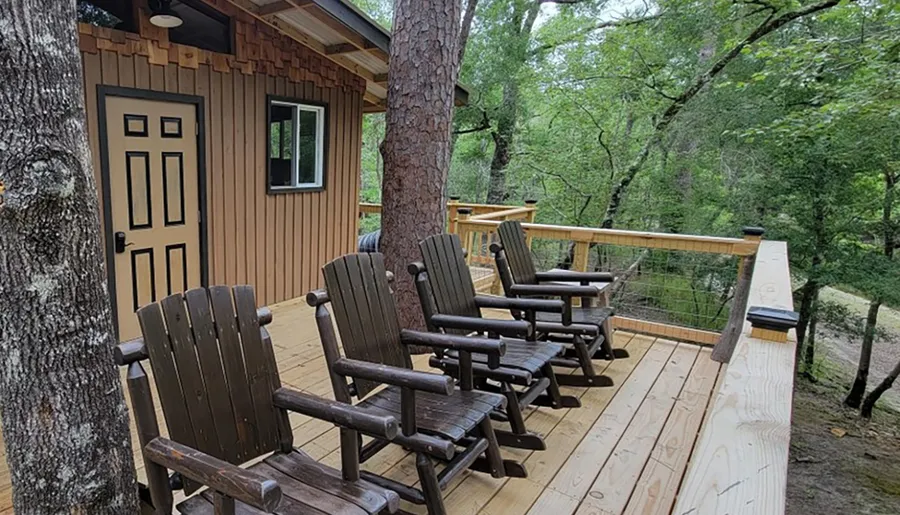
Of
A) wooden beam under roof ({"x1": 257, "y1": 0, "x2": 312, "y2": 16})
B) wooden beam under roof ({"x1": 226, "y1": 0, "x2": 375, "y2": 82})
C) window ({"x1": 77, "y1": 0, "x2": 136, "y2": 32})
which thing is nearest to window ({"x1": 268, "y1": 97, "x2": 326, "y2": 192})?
wooden beam under roof ({"x1": 226, "y1": 0, "x2": 375, "y2": 82})

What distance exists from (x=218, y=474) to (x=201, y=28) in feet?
13.4

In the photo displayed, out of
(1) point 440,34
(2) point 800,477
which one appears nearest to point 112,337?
(1) point 440,34

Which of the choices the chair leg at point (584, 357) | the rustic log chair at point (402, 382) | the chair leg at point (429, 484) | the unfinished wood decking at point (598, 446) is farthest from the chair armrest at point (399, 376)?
the chair leg at point (584, 357)

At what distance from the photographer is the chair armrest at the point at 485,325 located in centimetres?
247

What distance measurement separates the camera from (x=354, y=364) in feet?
6.37

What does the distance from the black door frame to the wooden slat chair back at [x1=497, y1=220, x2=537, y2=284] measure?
2530 mm

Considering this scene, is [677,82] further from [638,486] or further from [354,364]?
[354,364]

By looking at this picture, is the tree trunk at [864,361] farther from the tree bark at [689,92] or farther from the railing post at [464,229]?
the railing post at [464,229]

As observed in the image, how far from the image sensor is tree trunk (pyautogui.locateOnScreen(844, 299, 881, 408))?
673 centimetres

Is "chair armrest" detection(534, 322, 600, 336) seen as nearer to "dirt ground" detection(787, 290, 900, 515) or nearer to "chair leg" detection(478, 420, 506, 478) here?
"chair leg" detection(478, 420, 506, 478)

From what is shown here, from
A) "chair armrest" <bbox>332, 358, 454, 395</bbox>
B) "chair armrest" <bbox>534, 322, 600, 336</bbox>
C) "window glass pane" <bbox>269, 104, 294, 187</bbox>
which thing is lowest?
"chair armrest" <bbox>534, 322, 600, 336</bbox>

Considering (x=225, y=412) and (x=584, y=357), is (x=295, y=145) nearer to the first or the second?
(x=584, y=357)

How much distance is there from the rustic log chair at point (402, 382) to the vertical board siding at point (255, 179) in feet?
8.36

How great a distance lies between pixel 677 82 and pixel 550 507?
8.03 metres
